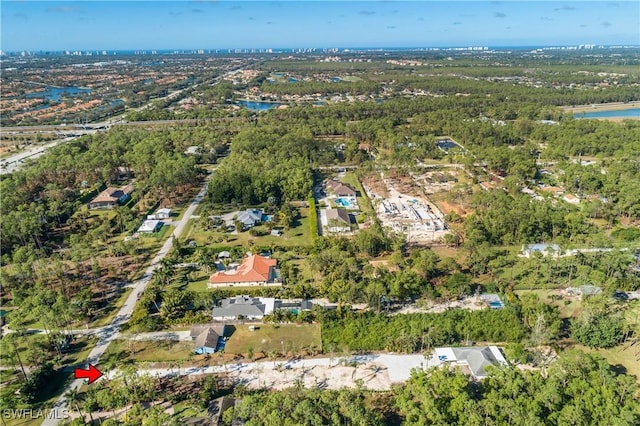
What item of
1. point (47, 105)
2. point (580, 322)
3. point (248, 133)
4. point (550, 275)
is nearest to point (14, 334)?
point (580, 322)

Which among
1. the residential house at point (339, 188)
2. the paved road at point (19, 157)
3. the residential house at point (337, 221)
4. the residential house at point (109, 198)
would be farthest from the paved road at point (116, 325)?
the paved road at point (19, 157)

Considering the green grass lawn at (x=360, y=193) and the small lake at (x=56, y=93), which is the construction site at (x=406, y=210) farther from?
the small lake at (x=56, y=93)

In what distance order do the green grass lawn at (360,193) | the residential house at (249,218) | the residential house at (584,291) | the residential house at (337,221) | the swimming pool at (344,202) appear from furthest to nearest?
the swimming pool at (344,202)
the green grass lawn at (360,193)
the residential house at (249,218)
the residential house at (337,221)
the residential house at (584,291)

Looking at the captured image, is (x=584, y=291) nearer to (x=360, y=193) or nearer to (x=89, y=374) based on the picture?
(x=360, y=193)

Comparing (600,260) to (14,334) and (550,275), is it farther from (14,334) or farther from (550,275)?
(14,334)

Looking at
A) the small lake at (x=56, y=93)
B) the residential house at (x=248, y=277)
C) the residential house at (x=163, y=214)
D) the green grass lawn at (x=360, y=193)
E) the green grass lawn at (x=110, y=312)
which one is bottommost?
the green grass lawn at (x=110, y=312)

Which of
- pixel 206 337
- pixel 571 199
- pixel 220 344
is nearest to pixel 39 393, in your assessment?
pixel 206 337
